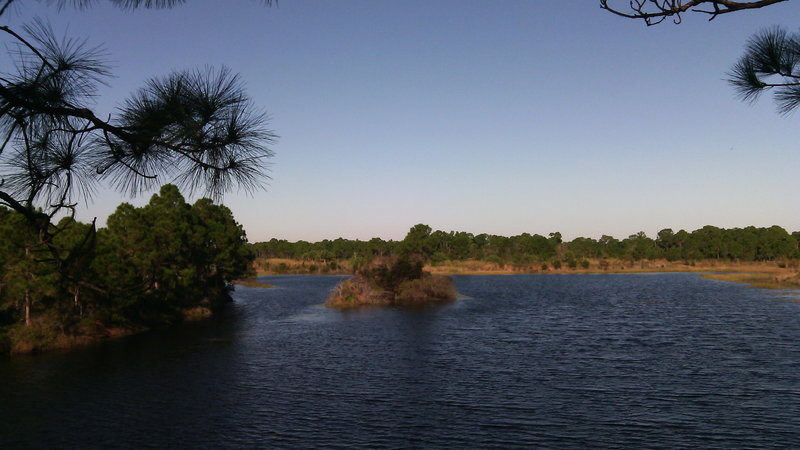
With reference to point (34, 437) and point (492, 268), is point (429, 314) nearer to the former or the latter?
point (34, 437)

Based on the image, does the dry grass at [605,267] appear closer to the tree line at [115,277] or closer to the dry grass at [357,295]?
the dry grass at [357,295]

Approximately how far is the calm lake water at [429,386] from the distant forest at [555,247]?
7159 cm

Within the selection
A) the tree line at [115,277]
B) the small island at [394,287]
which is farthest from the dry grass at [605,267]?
the tree line at [115,277]

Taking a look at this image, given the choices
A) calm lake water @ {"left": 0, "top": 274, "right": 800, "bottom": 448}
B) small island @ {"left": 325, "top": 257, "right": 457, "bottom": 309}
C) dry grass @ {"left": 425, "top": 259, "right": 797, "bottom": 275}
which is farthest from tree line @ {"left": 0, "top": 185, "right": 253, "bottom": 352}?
dry grass @ {"left": 425, "top": 259, "right": 797, "bottom": 275}

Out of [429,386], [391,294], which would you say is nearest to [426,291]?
[391,294]

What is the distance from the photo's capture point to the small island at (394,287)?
202ft

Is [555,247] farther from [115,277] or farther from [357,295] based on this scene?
[115,277]

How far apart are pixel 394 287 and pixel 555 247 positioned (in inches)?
4445

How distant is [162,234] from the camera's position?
43.9 m

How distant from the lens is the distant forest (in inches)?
5044

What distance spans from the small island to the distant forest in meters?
44.2

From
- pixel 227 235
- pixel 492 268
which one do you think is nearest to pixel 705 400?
pixel 227 235

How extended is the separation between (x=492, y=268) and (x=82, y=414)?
116308mm

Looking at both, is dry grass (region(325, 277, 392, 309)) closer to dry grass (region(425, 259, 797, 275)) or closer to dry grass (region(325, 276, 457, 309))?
dry grass (region(325, 276, 457, 309))
